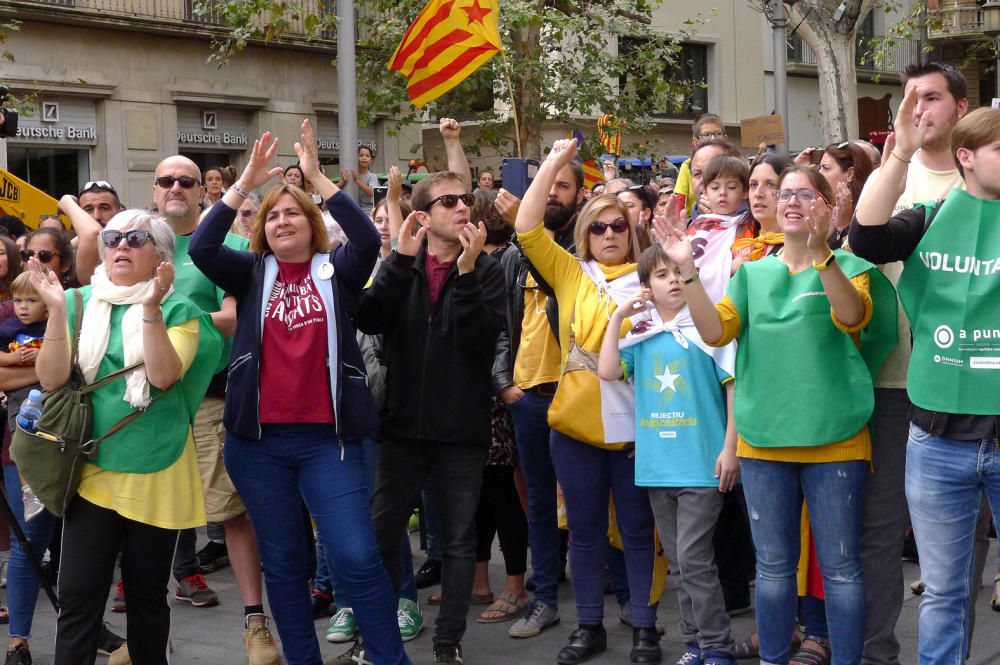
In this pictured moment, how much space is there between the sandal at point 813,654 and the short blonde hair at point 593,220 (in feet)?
5.90

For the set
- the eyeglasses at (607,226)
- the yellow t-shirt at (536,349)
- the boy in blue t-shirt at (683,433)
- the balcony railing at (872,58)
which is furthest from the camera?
the balcony railing at (872,58)

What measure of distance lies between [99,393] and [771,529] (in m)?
2.55

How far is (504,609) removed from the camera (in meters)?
6.49

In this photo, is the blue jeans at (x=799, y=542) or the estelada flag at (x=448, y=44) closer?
the blue jeans at (x=799, y=542)

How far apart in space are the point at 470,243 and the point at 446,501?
115cm

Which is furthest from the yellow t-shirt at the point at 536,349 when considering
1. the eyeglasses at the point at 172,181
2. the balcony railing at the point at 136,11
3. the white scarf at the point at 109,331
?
the balcony railing at the point at 136,11

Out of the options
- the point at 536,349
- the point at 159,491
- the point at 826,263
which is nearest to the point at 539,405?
the point at 536,349

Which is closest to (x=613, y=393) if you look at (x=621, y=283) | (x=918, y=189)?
(x=621, y=283)

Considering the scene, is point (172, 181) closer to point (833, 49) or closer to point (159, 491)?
point (159, 491)

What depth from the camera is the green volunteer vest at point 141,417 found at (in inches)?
193

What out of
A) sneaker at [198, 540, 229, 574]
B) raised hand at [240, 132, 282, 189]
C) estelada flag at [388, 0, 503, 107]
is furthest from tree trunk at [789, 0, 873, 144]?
raised hand at [240, 132, 282, 189]

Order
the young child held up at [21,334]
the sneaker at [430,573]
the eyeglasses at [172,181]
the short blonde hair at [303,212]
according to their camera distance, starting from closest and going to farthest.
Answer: the short blonde hair at [303,212]
the young child held up at [21,334]
the eyeglasses at [172,181]
the sneaker at [430,573]

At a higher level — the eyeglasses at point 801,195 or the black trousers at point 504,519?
the eyeglasses at point 801,195

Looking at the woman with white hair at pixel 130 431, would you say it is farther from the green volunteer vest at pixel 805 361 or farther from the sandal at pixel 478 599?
the green volunteer vest at pixel 805 361
